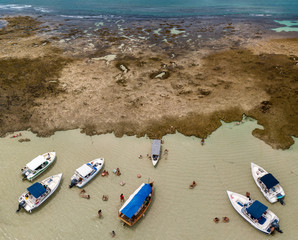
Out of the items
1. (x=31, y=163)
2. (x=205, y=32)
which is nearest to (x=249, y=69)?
(x=205, y=32)

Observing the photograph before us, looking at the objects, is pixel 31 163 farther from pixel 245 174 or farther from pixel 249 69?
pixel 249 69

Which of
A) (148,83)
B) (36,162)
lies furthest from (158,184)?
(148,83)

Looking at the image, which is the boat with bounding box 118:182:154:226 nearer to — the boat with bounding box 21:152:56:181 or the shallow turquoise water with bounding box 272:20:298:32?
the boat with bounding box 21:152:56:181

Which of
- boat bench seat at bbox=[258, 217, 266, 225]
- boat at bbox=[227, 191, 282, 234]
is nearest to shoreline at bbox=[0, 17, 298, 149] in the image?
boat at bbox=[227, 191, 282, 234]

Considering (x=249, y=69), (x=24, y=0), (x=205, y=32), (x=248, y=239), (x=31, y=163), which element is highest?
A: (x=24, y=0)

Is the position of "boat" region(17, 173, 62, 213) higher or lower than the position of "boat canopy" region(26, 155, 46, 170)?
lower

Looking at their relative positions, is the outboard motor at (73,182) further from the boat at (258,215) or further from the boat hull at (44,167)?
the boat at (258,215)

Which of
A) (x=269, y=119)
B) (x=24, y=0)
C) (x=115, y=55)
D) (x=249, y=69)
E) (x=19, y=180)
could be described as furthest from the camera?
(x=24, y=0)
